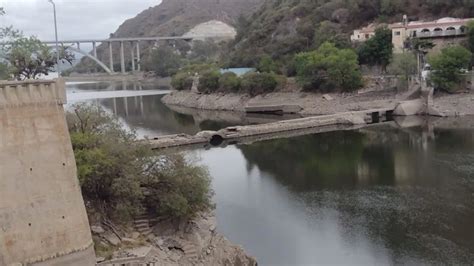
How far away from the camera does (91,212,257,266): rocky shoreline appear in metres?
16.9

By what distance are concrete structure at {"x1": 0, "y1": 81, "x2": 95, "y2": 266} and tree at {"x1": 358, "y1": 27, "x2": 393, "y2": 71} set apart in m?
54.9

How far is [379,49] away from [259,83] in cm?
1401

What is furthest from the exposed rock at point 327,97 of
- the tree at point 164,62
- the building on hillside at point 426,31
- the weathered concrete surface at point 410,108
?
the tree at point 164,62

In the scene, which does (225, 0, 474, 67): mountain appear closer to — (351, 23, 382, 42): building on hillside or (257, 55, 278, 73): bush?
(351, 23, 382, 42): building on hillside

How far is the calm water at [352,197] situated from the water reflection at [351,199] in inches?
1.8

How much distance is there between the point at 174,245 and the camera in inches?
727

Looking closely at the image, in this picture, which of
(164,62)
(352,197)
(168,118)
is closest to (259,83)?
(168,118)

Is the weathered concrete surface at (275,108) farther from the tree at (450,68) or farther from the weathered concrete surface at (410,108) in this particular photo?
the tree at (450,68)

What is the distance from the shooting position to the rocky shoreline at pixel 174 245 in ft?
55.3

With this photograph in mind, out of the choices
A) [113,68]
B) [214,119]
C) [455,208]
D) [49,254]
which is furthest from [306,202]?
[113,68]

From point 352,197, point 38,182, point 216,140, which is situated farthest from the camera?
point 216,140

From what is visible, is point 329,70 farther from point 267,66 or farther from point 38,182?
point 38,182

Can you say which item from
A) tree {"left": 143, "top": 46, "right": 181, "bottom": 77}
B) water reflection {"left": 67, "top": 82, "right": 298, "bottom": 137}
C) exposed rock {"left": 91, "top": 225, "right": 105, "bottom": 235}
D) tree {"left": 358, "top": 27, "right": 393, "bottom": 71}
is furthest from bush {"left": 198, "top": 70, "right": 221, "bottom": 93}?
exposed rock {"left": 91, "top": 225, "right": 105, "bottom": 235}

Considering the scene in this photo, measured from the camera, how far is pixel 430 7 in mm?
74500
